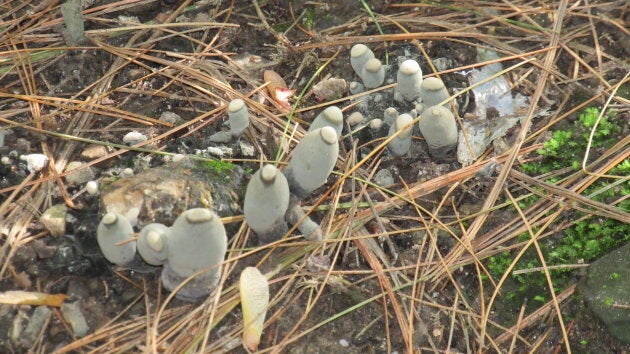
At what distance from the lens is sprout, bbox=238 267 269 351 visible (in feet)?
9.23

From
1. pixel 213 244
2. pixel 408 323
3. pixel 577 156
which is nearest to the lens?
pixel 213 244

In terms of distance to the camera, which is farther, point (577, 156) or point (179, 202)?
point (577, 156)

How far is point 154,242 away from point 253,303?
54cm

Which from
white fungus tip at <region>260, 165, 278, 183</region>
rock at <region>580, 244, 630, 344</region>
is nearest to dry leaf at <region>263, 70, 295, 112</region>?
white fungus tip at <region>260, 165, 278, 183</region>

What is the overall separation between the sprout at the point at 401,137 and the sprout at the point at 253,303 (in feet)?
3.38

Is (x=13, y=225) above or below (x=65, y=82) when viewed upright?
below

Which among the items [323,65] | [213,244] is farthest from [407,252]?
[323,65]

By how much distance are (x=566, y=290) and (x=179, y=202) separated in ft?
6.23

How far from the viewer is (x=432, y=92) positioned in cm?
337

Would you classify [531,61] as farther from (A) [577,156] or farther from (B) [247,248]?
(B) [247,248]

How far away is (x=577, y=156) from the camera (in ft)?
11.3

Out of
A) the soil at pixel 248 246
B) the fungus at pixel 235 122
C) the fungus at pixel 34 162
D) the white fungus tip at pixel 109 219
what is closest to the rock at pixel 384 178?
the soil at pixel 248 246

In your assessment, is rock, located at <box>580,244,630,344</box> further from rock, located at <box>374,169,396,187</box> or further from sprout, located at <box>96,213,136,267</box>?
sprout, located at <box>96,213,136,267</box>

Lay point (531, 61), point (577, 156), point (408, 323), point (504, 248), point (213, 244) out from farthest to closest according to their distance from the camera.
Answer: point (531, 61)
point (577, 156)
point (504, 248)
point (408, 323)
point (213, 244)
